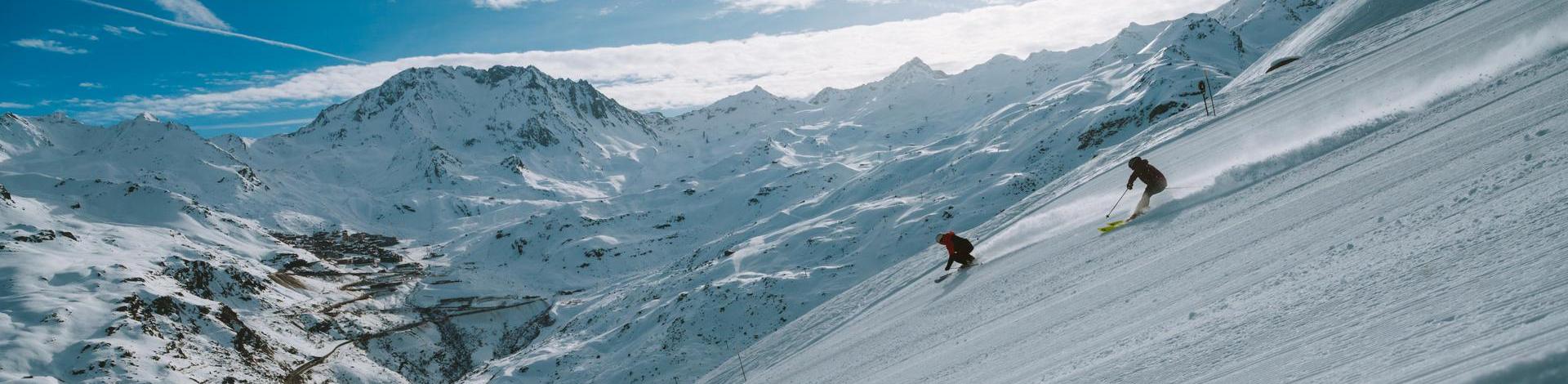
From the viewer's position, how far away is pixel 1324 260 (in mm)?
5547

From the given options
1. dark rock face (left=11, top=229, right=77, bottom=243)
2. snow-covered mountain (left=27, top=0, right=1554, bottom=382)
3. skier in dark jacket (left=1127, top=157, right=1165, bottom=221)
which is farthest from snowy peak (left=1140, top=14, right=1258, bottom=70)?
dark rock face (left=11, top=229, right=77, bottom=243)

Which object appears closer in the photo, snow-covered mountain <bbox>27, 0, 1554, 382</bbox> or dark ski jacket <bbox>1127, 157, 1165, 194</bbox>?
dark ski jacket <bbox>1127, 157, 1165, 194</bbox>

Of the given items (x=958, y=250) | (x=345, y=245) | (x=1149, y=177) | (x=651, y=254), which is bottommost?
(x=651, y=254)

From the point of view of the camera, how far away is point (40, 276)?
42.0m

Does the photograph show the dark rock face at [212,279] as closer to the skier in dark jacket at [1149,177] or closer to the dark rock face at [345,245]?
the dark rock face at [345,245]

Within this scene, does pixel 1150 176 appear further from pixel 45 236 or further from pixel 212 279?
pixel 45 236

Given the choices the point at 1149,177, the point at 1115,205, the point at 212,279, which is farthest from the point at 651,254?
the point at 1149,177

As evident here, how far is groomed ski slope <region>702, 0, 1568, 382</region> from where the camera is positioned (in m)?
3.71

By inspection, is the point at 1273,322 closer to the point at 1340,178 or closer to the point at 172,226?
the point at 1340,178

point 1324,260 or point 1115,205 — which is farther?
point 1115,205

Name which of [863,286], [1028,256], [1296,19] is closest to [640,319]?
[863,286]

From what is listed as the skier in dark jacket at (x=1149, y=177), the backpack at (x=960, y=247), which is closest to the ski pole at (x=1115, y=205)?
the skier in dark jacket at (x=1149, y=177)

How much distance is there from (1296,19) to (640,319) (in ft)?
451

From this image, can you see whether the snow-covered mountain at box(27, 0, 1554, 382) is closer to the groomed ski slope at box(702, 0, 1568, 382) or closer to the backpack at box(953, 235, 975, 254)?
the groomed ski slope at box(702, 0, 1568, 382)
